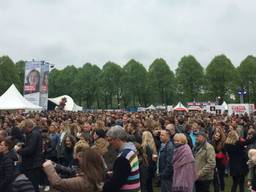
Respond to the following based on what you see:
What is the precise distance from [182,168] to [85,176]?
8.35 ft

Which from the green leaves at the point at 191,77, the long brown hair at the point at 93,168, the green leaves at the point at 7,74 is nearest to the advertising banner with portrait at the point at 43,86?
the long brown hair at the point at 93,168

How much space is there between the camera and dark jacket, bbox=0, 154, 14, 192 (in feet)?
15.2

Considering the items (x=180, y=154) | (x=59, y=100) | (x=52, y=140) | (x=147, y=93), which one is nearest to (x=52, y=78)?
(x=147, y=93)

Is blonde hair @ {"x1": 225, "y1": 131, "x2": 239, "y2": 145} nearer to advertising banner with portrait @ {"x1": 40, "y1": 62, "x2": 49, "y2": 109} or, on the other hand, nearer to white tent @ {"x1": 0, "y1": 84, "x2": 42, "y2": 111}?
white tent @ {"x1": 0, "y1": 84, "x2": 42, "y2": 111}

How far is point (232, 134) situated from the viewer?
27.6ft

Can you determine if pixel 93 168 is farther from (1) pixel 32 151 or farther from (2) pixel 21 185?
(1) pixel 32 151

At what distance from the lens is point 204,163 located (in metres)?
7.18

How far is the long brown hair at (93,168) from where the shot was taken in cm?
352

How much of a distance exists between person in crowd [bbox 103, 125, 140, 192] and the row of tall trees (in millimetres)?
55337

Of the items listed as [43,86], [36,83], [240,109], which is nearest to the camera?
[240,109]

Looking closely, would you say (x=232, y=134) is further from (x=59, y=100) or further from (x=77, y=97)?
(x=77, y=97)

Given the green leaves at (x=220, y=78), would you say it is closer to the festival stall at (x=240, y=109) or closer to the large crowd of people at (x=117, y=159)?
the festival stall at (x=240, y=109)

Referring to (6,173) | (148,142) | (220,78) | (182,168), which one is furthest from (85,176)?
(220,78)

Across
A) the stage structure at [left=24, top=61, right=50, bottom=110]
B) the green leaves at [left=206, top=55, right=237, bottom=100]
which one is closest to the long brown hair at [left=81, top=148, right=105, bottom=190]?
the stage structure at [left=24, top=61, right=50, bottom=110]
